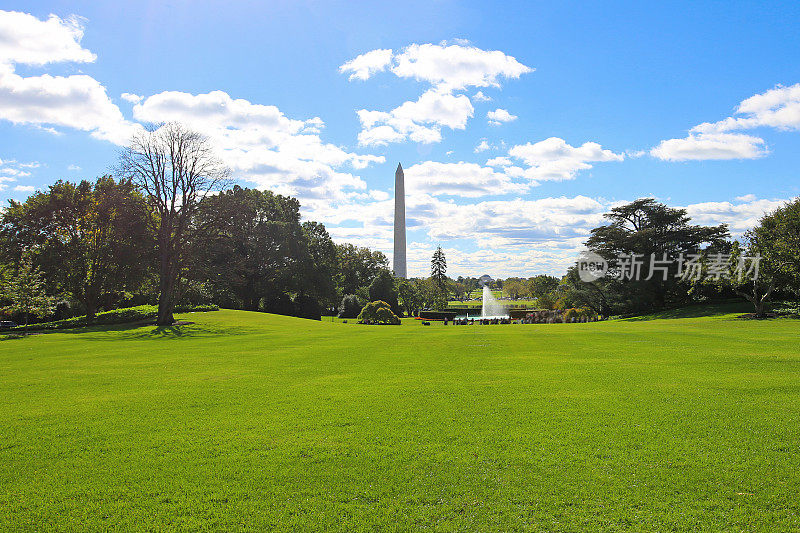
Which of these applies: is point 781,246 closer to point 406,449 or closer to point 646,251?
point 646,251

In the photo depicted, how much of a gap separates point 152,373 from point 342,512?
10.1 metres

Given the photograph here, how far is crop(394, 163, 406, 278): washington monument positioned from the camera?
239 ft

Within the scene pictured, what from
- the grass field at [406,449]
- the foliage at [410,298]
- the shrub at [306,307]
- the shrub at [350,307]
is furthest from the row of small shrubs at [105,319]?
the foliage at [410,298]

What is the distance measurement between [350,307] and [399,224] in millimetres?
19086

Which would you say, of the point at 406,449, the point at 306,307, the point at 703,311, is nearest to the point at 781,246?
the point at 703,311

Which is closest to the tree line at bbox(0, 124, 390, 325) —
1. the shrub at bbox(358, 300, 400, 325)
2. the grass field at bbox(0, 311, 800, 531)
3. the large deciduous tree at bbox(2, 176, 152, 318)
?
the large deciduous tree at bbox(2, 176, 152, 318)

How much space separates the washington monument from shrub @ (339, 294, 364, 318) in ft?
55.9

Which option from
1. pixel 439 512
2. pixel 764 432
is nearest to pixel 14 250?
pixel 439 512

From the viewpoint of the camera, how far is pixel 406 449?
634 centimetres

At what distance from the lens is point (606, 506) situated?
16.0ft

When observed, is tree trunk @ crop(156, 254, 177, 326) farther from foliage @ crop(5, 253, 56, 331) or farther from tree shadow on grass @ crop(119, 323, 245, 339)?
foliage @ crop(5, 253, 56, 331)

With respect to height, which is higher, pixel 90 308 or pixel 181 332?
pixel 90 308

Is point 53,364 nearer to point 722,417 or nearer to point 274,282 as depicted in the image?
point 722,417

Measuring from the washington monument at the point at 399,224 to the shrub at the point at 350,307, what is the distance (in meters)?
17.0
